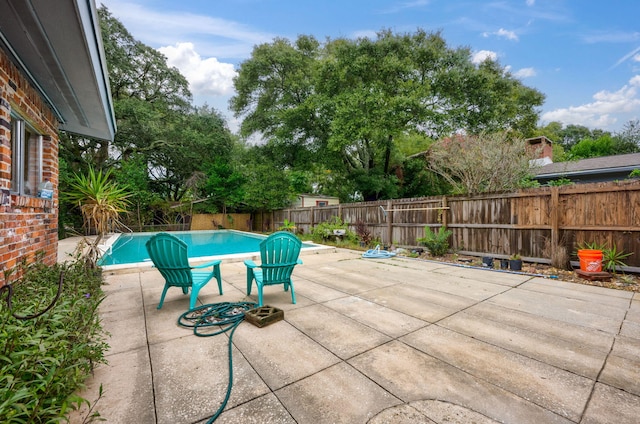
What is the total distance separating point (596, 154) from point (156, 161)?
31582 mm

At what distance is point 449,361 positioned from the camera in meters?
2.05

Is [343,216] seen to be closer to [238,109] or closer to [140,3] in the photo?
[140,3]

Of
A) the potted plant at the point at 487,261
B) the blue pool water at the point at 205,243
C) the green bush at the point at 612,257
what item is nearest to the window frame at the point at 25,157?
the blue pool water at the point at 205,243

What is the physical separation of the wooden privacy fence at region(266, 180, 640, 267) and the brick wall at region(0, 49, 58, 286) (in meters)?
7.59

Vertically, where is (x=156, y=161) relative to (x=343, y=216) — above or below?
above

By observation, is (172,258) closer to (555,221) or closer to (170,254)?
(170,254)

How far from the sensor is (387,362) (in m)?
2.04

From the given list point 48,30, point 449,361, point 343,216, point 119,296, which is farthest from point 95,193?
point 343,216

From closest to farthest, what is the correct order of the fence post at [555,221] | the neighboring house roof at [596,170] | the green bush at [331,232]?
1. the fence post at [555,221]
2. the green bush at [331,232]
3. the neighboring house roof at [596,170]

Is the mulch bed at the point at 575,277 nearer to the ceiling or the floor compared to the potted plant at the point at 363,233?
nearer to the floor

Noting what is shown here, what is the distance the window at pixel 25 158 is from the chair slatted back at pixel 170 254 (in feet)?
5.01

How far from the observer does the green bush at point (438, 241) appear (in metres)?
7.00

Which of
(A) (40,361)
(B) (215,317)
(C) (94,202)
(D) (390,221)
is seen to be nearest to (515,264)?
(D) (390,221)

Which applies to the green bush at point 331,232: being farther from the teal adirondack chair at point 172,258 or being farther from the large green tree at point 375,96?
the teal adirondack chair at point 172,258
